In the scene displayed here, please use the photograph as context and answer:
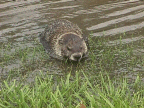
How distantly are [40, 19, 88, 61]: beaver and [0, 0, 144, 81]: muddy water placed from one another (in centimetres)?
46

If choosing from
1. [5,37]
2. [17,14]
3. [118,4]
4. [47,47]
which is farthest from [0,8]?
[118,4]

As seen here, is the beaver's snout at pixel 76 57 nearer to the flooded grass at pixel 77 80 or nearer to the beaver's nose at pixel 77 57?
the beaver's nose at pixel 77 57

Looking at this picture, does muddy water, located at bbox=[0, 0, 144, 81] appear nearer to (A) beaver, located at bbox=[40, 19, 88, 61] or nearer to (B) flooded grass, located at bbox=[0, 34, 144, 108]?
(B) flooded grass, located at bbox=[0, 34, 144, 108]

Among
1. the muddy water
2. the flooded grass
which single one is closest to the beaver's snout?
the flooded grass

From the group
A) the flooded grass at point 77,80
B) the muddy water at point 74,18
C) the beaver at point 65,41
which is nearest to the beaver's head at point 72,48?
the beaver at point 65,41

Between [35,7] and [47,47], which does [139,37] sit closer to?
[47,47]

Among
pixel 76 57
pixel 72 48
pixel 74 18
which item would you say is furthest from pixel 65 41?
pixel 74 18

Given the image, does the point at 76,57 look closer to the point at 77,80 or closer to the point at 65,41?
the point at 65,41

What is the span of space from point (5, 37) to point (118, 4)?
524cm

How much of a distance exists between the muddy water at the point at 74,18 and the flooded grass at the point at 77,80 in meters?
0.22

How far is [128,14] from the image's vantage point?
10.2m

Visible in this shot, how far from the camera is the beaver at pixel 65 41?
6789 mm

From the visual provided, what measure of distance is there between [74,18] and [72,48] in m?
3.43

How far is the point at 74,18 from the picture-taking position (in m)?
10.0
